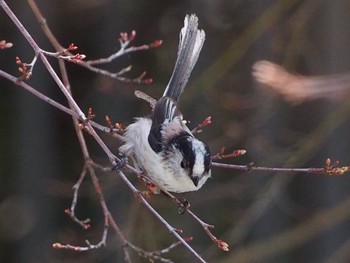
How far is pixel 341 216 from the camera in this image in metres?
4.78

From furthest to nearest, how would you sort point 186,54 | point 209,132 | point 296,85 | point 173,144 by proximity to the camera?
point 209,132 → point 296,85 → point 186,54 → point 173,144

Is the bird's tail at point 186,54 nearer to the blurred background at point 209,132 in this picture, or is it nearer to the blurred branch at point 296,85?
the blurred branch at point 296,85

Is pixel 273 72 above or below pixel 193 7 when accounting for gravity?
below

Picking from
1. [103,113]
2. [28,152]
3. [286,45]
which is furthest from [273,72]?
[28,152]

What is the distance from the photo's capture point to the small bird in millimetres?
2696

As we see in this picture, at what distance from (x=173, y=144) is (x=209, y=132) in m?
2.34

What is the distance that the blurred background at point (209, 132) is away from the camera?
4879 millimetres

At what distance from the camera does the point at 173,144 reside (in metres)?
2.83

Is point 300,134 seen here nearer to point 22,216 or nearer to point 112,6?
point 112,6

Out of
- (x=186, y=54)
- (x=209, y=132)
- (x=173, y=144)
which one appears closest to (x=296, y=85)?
(x=209, y=132)

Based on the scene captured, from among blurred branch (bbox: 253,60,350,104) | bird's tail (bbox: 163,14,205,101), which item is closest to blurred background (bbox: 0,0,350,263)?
blurred branch (bbox: 253,60,350,104)

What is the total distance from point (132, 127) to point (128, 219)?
6.59 feet

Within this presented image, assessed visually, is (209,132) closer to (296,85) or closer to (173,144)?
(296,85)

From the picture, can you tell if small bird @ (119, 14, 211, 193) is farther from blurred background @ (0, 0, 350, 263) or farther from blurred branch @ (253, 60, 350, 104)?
blurred background @ (0, 0, 350, 263)
